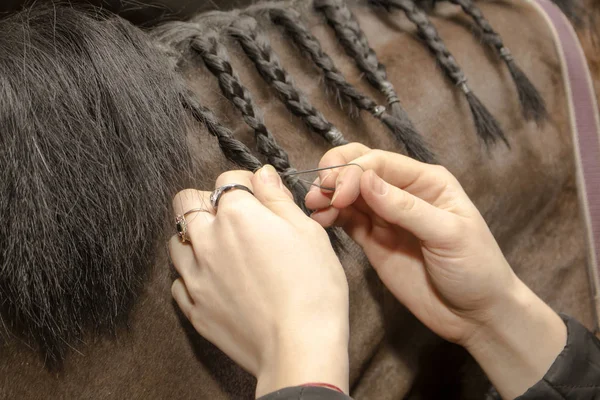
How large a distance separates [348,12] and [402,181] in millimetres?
261

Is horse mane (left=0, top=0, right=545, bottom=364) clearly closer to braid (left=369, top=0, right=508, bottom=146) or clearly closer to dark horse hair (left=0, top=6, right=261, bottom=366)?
dark horse hair (left=0, top=6, right=261, bottom=366)

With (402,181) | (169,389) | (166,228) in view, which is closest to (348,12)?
(402,181)

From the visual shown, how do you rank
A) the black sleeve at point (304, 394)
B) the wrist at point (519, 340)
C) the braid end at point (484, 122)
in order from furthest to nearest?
1. the braid end at point (484, 122)
2. the wrist at point (519, 340)
3. the black sleeve at point (304, 394)

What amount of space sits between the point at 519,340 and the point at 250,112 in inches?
15.8

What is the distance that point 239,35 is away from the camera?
0.70 meters

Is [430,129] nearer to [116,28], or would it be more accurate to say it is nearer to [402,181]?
[402,181]

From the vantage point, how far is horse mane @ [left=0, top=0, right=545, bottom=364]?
52 cm

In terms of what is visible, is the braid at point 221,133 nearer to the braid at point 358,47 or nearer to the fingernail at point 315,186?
the fingernail at point 315,186

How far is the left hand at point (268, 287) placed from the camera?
19.4 inches

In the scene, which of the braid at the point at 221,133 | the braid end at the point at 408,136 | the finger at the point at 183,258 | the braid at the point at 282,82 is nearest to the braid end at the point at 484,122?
the braid end at the point at 408,136

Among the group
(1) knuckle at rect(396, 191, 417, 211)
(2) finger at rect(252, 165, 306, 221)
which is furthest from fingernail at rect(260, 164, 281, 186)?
(1) knuckle at rect(396, 191, 417, 211)

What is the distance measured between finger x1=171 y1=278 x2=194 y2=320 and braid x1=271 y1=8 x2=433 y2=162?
11.9 inches

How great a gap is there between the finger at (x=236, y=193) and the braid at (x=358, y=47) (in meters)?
0.24

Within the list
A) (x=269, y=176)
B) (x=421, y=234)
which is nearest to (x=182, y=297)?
(x=269, y=176)
